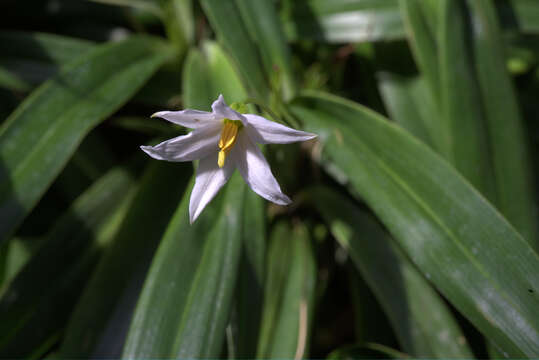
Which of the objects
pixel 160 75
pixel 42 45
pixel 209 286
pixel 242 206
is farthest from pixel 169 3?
pixel 209 286

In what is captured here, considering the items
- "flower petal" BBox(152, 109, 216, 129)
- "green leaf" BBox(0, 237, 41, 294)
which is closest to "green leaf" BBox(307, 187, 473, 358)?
"flower petal" BBox(152, 109, 216, 129)

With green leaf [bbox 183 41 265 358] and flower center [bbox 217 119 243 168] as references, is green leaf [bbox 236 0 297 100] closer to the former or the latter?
green leaf [bbox 183 41 265 358]

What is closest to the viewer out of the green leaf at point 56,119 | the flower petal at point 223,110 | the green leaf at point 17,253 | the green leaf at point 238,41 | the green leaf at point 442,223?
the flower petal at point 223,110

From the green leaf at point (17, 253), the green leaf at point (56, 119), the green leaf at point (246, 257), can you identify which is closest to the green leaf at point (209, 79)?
the green leaf at point (246, 257)

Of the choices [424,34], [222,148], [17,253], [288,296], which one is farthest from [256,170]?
[17,253]

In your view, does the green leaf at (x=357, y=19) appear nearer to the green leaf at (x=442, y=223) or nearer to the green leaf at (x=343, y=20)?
the green leaf at (x=343, y=20)

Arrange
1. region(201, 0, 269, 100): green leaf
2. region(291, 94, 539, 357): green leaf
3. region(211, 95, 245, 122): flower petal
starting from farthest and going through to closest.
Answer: region(201, 0, 269, 100): green leaf, region(291, 94, 539, 357): green leaf, region(211, 95, 245, 122): flower petal
